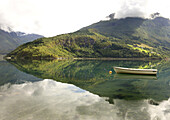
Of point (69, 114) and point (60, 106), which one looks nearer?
point (69, 114)

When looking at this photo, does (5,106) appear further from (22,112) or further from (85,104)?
(85,104)

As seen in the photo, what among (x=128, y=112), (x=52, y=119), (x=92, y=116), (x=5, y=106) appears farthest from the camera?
(x=5, y=106)

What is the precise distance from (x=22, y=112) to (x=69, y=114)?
572 cm

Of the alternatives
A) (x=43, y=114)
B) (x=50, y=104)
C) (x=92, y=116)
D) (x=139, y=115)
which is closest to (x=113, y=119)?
(x=92, y=116)

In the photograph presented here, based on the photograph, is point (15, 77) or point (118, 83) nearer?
point (118, 83)

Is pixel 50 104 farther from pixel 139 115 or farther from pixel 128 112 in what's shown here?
pixel 139 115

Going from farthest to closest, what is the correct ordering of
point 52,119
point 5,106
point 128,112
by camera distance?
point 5,106
point 128,112
point 52,119

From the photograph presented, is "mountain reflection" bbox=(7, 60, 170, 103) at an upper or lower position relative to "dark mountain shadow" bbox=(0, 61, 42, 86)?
lower

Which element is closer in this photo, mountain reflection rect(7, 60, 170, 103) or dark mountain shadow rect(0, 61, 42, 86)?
mountain reflection rect(7, 60, 170, 103)

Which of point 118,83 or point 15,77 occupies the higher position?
point 15,77

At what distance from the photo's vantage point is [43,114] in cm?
1575

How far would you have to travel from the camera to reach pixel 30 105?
61.5 feet

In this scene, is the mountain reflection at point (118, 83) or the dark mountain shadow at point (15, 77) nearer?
the mountain reflection at point (118, 83)

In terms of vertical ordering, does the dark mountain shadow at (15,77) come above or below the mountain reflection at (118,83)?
above
